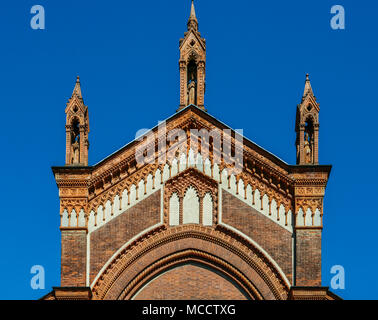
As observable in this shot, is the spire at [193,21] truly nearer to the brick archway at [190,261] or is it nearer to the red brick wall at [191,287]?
the brick archway at [190,261]

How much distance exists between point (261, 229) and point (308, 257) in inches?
72.9

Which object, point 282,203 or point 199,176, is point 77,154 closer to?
point 199,176

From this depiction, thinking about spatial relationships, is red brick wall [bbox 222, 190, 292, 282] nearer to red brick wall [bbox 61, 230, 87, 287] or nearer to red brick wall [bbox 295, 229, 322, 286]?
red brick wall [bbox 295, 229, 322, 286]

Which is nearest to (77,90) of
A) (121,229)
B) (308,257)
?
(121,229)

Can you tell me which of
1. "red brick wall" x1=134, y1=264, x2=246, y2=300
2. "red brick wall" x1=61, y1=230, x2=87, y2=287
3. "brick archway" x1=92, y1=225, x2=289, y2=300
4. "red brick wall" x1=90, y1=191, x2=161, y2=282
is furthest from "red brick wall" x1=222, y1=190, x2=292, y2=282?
"red brick wall" x1=61, y1=230, x2=87, y2=287

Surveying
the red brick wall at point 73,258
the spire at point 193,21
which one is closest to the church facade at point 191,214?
the red brick wall at point 73,258

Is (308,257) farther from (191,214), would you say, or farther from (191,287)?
(191,214)

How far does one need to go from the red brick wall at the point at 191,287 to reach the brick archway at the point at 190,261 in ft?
0.64

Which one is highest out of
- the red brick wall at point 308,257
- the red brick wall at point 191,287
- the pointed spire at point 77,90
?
the pointed spire at point 77,90

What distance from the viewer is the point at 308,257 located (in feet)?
122

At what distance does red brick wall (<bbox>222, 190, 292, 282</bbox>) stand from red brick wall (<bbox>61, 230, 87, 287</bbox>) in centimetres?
484

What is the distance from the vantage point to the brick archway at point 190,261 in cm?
3706

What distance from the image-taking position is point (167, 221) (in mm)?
37969

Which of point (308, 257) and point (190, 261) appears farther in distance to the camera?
point (190, 261)
